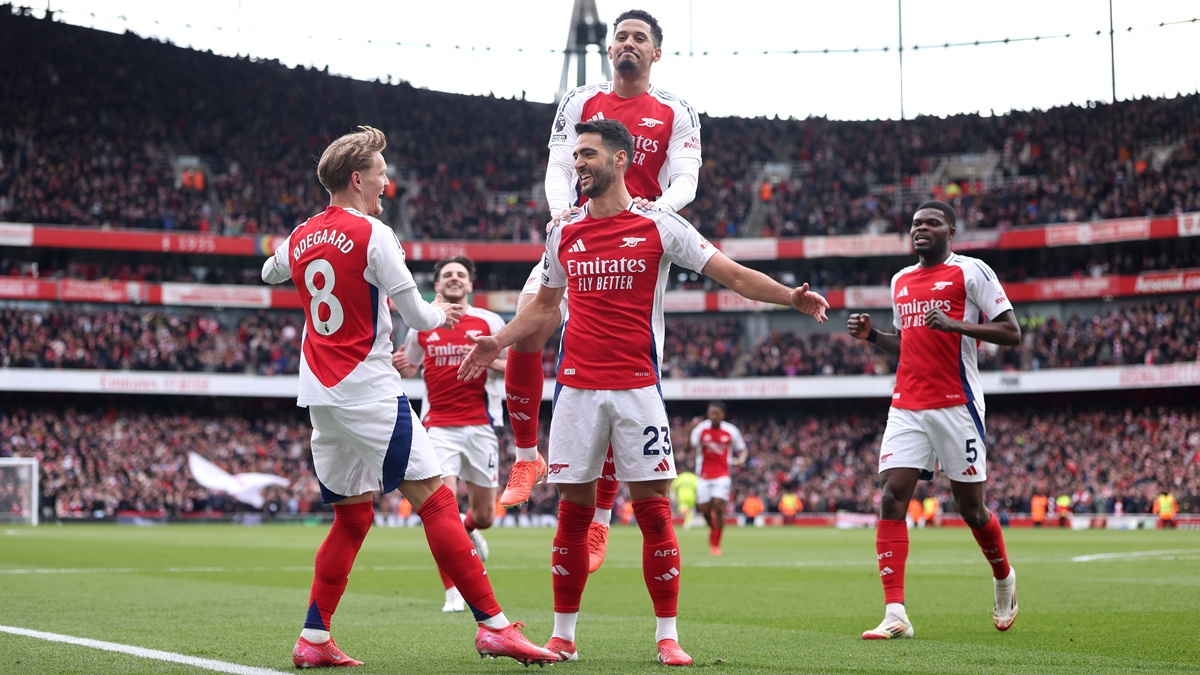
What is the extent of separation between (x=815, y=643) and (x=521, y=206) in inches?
1755

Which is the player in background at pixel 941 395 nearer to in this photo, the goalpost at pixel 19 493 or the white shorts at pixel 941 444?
the white shorts at pixel 941 444

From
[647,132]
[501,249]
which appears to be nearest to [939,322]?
[647,132]

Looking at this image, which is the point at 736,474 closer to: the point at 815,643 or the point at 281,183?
the point at 281,183

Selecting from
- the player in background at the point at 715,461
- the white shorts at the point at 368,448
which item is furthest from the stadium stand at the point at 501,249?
the white shorts at the point at 368,448

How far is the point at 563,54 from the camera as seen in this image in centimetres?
5238

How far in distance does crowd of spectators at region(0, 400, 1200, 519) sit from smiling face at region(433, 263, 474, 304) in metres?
31.6

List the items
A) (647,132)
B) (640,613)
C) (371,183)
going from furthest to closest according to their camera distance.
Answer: (640,613) → (647,132) → (371,183)

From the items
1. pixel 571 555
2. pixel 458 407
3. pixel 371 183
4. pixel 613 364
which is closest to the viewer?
pixel 613 364

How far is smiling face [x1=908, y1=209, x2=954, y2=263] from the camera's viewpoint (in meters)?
8.51

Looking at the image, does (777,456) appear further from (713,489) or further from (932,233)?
(932,233)

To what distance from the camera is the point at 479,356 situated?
6480 millimetres

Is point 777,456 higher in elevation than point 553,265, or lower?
lower

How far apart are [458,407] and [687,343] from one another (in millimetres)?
37982

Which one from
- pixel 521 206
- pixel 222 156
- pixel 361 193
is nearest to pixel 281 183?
pixel 222 156
